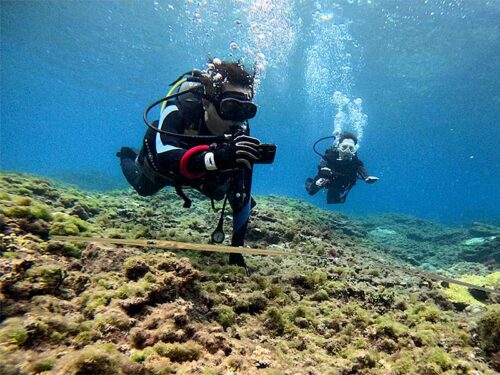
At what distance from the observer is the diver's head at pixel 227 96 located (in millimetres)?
4055

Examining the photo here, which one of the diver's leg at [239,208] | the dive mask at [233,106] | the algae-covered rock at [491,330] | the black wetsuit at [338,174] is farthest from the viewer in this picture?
the black wetsuit at [338,174]

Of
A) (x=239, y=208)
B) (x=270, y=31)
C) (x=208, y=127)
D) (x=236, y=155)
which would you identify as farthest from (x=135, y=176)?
(x=270, y=31)

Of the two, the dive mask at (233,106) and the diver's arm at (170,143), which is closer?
the diver's arm at (170,143)

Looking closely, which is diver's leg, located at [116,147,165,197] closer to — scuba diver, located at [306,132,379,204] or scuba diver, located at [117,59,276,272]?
scuba diver, located at [117,59,276,272]

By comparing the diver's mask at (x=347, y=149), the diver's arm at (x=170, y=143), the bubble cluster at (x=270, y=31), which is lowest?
the diver's arm at (x=170, y=143)

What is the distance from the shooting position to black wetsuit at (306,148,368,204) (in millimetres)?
10750

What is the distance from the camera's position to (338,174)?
1081cm

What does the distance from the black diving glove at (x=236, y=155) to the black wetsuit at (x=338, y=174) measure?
308 inches

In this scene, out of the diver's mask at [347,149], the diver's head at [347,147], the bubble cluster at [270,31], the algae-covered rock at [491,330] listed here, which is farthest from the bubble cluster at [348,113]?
the algae-covered rock at [491,330]

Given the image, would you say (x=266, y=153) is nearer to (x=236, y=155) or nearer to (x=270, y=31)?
(x=236, y=155)

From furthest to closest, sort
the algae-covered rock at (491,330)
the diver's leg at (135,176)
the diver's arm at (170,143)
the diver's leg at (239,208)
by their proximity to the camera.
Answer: the diver's leg at (135,176)
the diver's leg at (239,208)
the diver's arm at (170,143)
the algae-covered rock at (491,330)

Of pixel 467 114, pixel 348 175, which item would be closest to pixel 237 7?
pixel 348 175

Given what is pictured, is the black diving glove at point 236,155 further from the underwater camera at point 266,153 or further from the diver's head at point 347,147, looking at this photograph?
the diver's head at point 347,147

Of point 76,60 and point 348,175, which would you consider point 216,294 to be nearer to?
point 348,175
